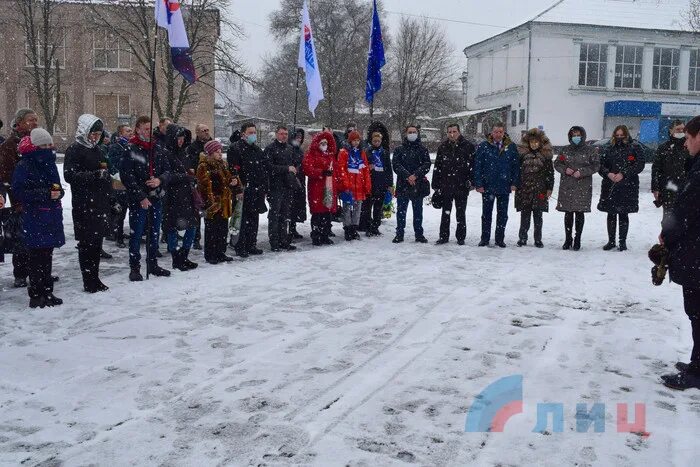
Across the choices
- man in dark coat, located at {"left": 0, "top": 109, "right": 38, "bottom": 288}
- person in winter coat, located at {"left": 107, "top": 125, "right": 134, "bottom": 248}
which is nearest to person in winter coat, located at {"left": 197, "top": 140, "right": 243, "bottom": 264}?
person in winter coat, located at {"left": 107, "top": 125, "right": 134, "bottom": 248}

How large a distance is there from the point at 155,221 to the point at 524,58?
40280 mm

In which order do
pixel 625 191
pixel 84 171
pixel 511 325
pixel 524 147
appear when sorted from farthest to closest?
1. pixel 524 147
2. pixel 625 191
3. pixel 84 171
4. pixel 511 325

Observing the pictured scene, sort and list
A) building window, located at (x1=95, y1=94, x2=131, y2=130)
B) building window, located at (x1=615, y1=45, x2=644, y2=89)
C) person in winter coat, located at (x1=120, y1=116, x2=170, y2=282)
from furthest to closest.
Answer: building window, located at (x1=615, y1=45, x2=644, y2=89), building window, located at (x1=95, y1=94, x2=131, y2=130), person in winter coat, located at (x1=120, y1=116, x2=170, y2=282)

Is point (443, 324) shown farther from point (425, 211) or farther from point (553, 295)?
point (425, 211)

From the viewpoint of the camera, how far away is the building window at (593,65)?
43.9m

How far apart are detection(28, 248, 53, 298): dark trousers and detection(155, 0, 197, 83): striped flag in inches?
116

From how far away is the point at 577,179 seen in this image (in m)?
11.1

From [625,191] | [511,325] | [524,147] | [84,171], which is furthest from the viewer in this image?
[524,147]

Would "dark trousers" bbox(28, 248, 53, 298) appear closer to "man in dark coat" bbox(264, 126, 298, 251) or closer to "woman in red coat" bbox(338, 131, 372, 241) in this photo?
"man in dark coat" bbox(264, 126, 298, 251)

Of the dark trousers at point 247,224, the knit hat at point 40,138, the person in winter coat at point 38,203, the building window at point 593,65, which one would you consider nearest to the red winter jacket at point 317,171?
the dark trousers at point 247,224

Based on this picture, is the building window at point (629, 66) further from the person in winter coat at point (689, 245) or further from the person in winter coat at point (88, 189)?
the person in winter coat at point (689, 245)

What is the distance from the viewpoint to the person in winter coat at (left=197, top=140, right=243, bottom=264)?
30.1ft

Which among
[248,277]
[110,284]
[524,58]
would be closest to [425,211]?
[248,277]

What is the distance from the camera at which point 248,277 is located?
8430mm
